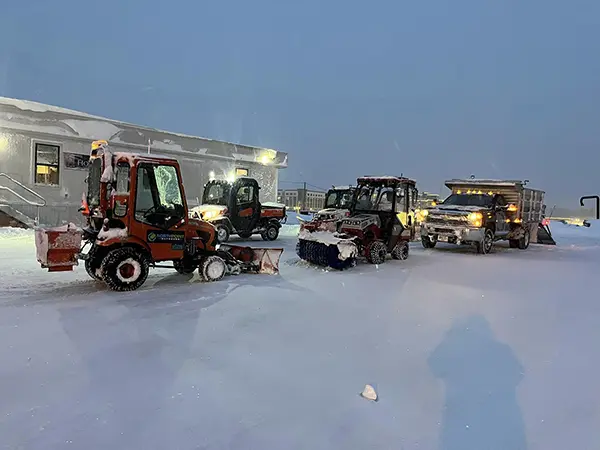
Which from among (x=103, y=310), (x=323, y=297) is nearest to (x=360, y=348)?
(x=323, y=297)

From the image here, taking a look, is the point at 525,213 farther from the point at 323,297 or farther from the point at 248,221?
the point at 323,297

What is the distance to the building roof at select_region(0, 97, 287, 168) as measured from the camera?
52.6 feet

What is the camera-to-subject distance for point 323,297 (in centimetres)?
682

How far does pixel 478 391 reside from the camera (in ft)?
11.9

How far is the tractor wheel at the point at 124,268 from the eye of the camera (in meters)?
6.70

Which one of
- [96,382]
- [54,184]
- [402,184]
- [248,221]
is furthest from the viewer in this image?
[54,184]

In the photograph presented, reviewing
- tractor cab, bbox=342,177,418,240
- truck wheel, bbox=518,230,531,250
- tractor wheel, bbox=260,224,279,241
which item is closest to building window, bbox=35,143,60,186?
tractor wheel, bbox=260,224,279,241

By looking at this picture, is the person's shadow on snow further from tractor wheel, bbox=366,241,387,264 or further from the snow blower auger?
tractor wheel, bbox=366,241,387,264

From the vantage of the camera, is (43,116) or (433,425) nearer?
(433,425)

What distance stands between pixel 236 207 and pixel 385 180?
245 inches

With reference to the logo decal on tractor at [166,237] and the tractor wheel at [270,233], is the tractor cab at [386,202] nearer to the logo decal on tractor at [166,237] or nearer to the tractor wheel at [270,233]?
the logo decal on tractor at [166,237]

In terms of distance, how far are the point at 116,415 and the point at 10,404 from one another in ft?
2.66

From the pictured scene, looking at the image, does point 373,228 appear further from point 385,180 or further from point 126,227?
point 126,227

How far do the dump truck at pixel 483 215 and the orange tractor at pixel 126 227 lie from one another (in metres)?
9.28
